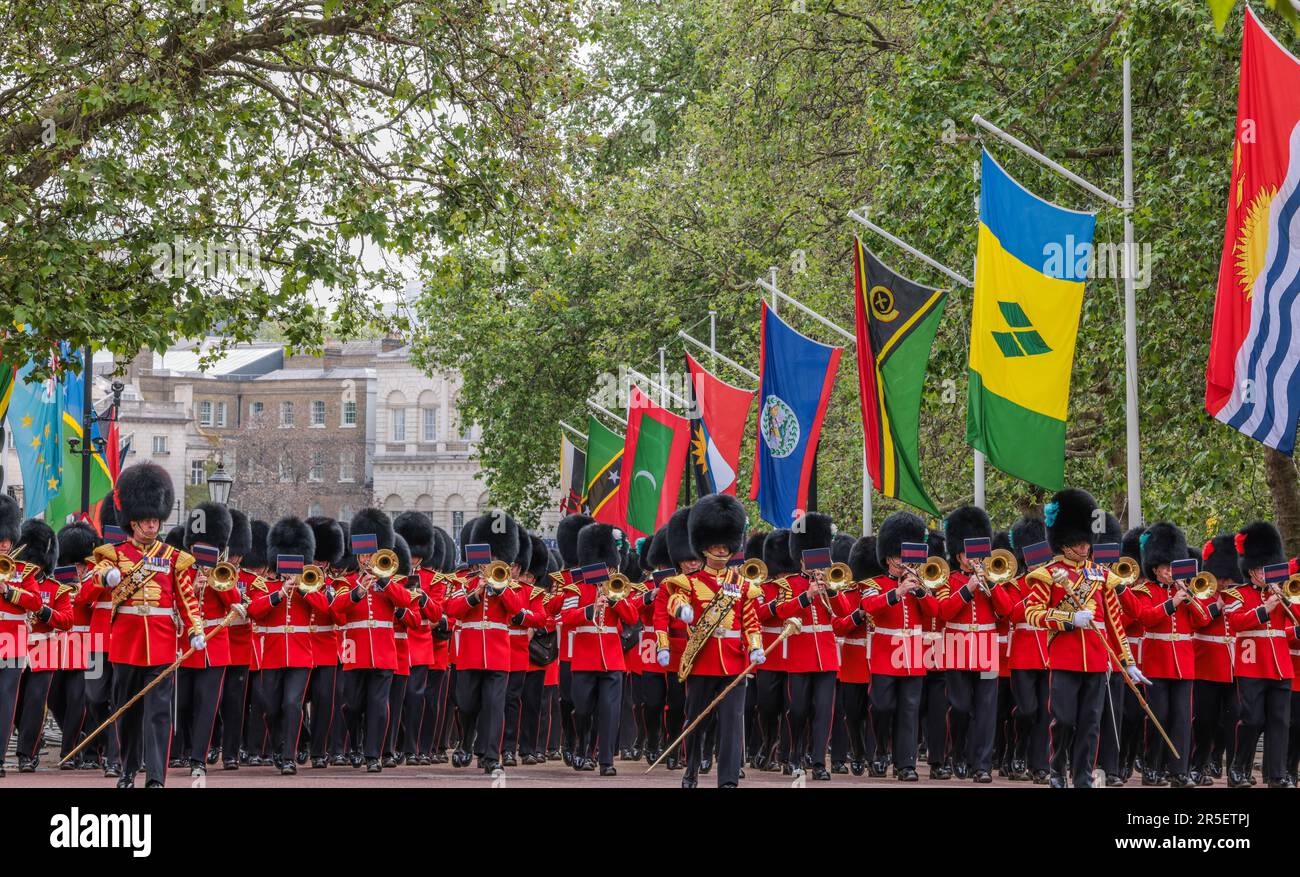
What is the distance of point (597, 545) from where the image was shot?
586 inches

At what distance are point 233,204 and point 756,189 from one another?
12002 mm

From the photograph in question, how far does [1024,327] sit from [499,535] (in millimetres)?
4463

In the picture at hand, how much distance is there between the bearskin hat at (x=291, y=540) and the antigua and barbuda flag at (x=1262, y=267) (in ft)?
22.6

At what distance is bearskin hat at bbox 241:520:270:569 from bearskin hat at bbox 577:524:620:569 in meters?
2.46

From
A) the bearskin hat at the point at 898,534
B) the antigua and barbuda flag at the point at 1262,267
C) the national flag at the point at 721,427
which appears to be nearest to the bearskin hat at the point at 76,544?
the bearskin hat at the point at 898,534

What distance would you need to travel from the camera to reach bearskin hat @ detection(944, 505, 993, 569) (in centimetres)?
1388

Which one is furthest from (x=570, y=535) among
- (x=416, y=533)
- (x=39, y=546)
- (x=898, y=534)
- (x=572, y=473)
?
(x=572, y=473)

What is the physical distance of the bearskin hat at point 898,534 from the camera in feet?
45.9

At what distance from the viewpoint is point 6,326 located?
1504 centimetres

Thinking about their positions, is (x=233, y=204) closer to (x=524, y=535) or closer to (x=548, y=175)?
(x=548, y=175)

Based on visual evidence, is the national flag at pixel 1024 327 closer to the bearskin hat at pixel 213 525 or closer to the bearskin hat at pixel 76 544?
the bearskin hat at pixel 213 525

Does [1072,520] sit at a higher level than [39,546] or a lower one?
higher

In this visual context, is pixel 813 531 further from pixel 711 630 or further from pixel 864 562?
pixel 711 630
